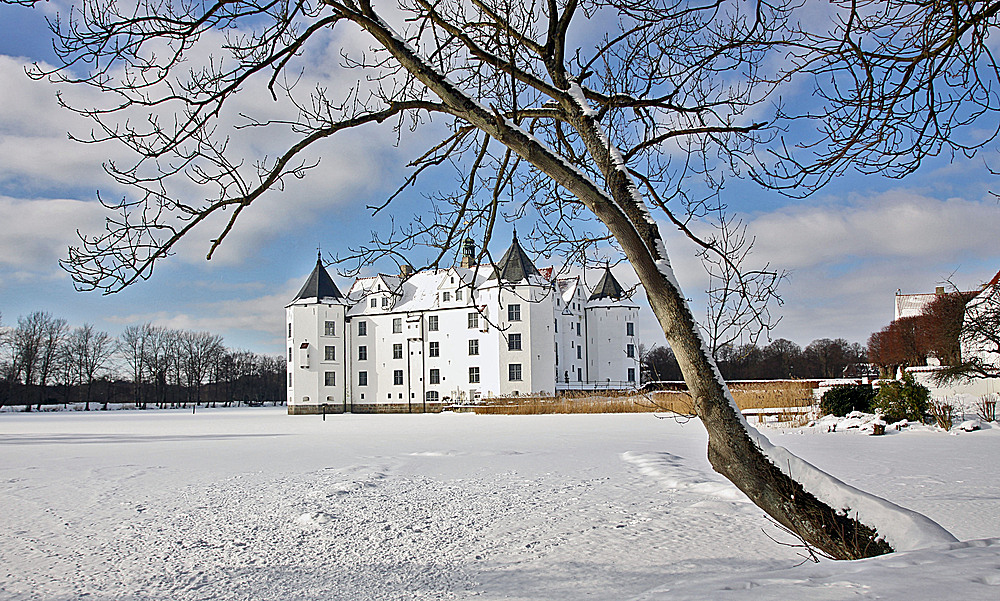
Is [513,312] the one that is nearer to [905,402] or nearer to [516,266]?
[516,266]

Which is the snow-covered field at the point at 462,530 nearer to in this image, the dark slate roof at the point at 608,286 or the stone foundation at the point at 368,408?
the stone foundation at the point at 368,408

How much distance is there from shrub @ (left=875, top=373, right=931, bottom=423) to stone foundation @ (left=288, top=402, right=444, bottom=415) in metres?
29.3

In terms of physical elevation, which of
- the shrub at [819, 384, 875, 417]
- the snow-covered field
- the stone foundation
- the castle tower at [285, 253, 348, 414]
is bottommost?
the stone foundation

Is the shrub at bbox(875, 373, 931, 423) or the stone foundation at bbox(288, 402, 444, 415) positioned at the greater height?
the shrub at bbox(875, 373, 931, 423)

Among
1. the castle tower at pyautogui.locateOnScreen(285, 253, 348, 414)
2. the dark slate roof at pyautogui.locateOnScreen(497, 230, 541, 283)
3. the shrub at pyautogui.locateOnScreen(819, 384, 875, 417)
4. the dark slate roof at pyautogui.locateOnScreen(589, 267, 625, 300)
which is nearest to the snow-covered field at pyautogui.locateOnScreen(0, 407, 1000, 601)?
the shrub at pyautogui.locateOnScreen(819, 384, 875, 417)

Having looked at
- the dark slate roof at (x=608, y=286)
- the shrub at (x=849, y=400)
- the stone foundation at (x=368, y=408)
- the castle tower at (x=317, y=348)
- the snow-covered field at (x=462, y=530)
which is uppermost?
the dark slate roof at (x=608, y=286)

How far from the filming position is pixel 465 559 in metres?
5.30

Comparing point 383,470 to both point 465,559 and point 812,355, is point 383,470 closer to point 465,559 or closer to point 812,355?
point 465,559

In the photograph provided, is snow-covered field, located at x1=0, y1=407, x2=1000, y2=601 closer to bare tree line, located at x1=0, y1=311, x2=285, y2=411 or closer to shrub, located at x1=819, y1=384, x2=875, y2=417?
shrub, located at x1=819, y1=384, x2=875, y2=417

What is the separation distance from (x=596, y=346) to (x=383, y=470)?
124ft

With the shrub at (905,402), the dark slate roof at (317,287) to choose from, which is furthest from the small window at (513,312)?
the shrub at (905,402)

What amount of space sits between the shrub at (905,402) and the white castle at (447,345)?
24.3 m

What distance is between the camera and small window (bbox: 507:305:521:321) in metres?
39.4

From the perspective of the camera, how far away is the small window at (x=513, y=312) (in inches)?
1551
